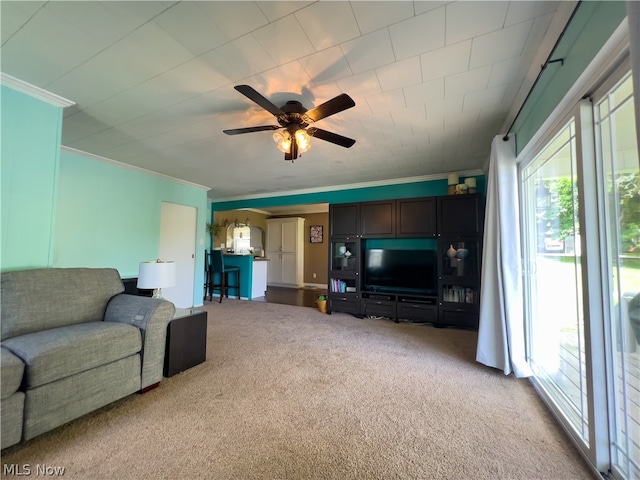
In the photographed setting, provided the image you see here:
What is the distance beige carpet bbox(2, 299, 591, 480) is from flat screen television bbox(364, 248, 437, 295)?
155 cm

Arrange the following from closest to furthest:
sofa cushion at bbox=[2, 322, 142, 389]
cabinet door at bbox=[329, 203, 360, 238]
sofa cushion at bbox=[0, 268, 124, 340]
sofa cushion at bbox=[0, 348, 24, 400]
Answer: sofa cushion at bbox=[0, 348, 24, 400] → sofa cushion at bbox=[2, 322, 142, 389] → sofa cushion at bbox=[0, 268, 124, 340] → cabinet door at bbox=[329, 203, 360, 238]

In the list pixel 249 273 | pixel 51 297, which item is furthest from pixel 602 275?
pixel 249 273

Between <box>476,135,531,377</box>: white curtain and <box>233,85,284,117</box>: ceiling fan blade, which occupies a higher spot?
<box>233,85,284,117</box>: ceiling fan blade

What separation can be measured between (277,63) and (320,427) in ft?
7.70

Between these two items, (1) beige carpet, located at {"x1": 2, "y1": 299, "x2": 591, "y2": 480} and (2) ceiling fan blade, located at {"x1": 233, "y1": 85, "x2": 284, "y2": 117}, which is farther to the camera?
(2) ceiling fan blade, located at {"x1": 233, "y1": 85, "x2": 284, "y2": 117}

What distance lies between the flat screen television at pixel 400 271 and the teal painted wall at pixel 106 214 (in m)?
3.67

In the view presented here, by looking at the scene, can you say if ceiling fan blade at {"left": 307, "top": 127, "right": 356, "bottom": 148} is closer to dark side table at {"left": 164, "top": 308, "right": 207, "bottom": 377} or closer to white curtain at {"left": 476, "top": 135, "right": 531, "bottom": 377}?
white curtain at {"left": 476, "top": 135, "right": 531, "bottom": 377}

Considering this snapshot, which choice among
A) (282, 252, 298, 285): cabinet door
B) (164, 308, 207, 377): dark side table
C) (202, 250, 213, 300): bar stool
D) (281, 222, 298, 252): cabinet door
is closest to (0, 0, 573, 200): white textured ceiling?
(164, 308, 207, 377): dark side table

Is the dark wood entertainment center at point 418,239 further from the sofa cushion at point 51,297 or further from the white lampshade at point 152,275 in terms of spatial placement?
the sofa cushion at point 51,297

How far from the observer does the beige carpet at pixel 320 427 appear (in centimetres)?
127

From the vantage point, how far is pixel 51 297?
6.11 ft

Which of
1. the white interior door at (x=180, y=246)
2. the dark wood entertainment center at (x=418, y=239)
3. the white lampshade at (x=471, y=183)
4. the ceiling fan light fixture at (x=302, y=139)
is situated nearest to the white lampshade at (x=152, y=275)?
the ceiling fan light fixture at (x=302, y=139)

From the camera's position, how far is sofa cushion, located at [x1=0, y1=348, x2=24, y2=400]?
1.25 m

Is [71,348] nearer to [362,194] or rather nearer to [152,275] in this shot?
[152,275]
